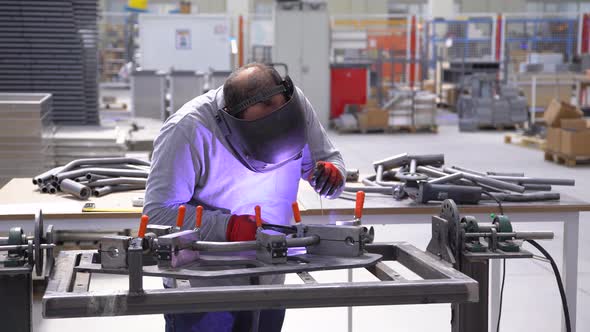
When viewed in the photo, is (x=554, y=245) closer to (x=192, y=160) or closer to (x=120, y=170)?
(x=120, y=170)

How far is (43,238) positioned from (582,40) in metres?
19.4

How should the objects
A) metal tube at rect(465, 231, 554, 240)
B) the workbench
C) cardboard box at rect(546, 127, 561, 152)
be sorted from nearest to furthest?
metal tube at rect(465, 231, 554, 240), the workbench, cardboard box at rect(546, 127, 561, 152)

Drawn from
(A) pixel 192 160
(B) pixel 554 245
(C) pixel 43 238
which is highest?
(A) pixel 192 160

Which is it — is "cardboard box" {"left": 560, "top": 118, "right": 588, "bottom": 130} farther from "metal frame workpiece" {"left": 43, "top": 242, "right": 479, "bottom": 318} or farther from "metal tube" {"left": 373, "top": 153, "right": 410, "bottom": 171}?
"metal frame workpiece" {"left": 43, "top": 242, "right": 479, "bottom": 318}

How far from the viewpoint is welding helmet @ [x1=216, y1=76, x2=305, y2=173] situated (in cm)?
228

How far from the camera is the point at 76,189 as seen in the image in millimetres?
3832

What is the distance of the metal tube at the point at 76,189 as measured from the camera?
3825 millimetres

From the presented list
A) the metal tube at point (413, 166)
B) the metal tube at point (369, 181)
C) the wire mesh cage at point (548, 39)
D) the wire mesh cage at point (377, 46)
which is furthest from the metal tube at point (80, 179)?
the wire mesh cage at point (548, 39)

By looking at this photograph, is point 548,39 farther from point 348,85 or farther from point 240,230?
point 240,230

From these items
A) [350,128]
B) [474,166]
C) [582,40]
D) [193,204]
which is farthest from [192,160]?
[582,40]

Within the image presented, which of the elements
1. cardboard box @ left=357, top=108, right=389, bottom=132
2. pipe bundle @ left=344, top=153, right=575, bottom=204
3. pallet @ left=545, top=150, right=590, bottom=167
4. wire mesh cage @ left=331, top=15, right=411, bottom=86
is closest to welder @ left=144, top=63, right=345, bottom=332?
pipe bundle @ left=344, top=153, right=575, bottom=204

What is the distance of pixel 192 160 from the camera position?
2.55 metres

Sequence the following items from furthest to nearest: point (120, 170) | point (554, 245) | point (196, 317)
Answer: point (554, 245)
point (120, 170)
point (196, 317)

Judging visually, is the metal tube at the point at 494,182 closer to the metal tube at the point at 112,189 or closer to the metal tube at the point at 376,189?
the metal tube at the point at 376,189
